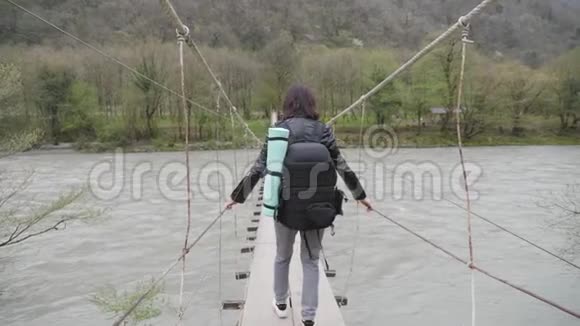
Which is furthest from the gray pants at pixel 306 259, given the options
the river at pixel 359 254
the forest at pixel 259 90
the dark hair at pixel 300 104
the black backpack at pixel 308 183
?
the forest at pixel 259 90

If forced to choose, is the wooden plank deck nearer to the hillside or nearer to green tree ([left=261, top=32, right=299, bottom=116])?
the hillside

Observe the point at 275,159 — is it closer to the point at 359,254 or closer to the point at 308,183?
the point at 308,183

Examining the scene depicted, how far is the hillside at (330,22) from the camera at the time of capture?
3098 cm

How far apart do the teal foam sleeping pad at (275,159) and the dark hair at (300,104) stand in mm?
95

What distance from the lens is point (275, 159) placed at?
5.07 feet

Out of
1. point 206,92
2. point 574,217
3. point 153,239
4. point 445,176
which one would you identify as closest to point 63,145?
point 206,92

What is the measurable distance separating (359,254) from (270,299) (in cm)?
621

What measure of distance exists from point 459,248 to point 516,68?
16.9m

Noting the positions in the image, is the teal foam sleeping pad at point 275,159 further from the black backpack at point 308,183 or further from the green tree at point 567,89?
the green tree at point 567,89

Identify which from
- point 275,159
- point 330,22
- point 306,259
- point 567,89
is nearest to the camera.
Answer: point 275,159

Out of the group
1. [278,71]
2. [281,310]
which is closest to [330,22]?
[278,71]

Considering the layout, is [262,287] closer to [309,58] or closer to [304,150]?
[304,150]

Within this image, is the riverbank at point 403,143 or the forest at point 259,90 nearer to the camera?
the forest at point 259,90

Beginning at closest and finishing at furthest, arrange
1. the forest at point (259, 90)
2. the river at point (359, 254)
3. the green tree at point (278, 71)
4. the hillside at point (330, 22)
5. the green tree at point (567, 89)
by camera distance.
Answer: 1. the river at point (359, 254)
2. the forest at point (259, 90)
3. the green tree at point (567, 89)
4. the green tree at point (278, 71)
5. the hillside at point (330, 22)
